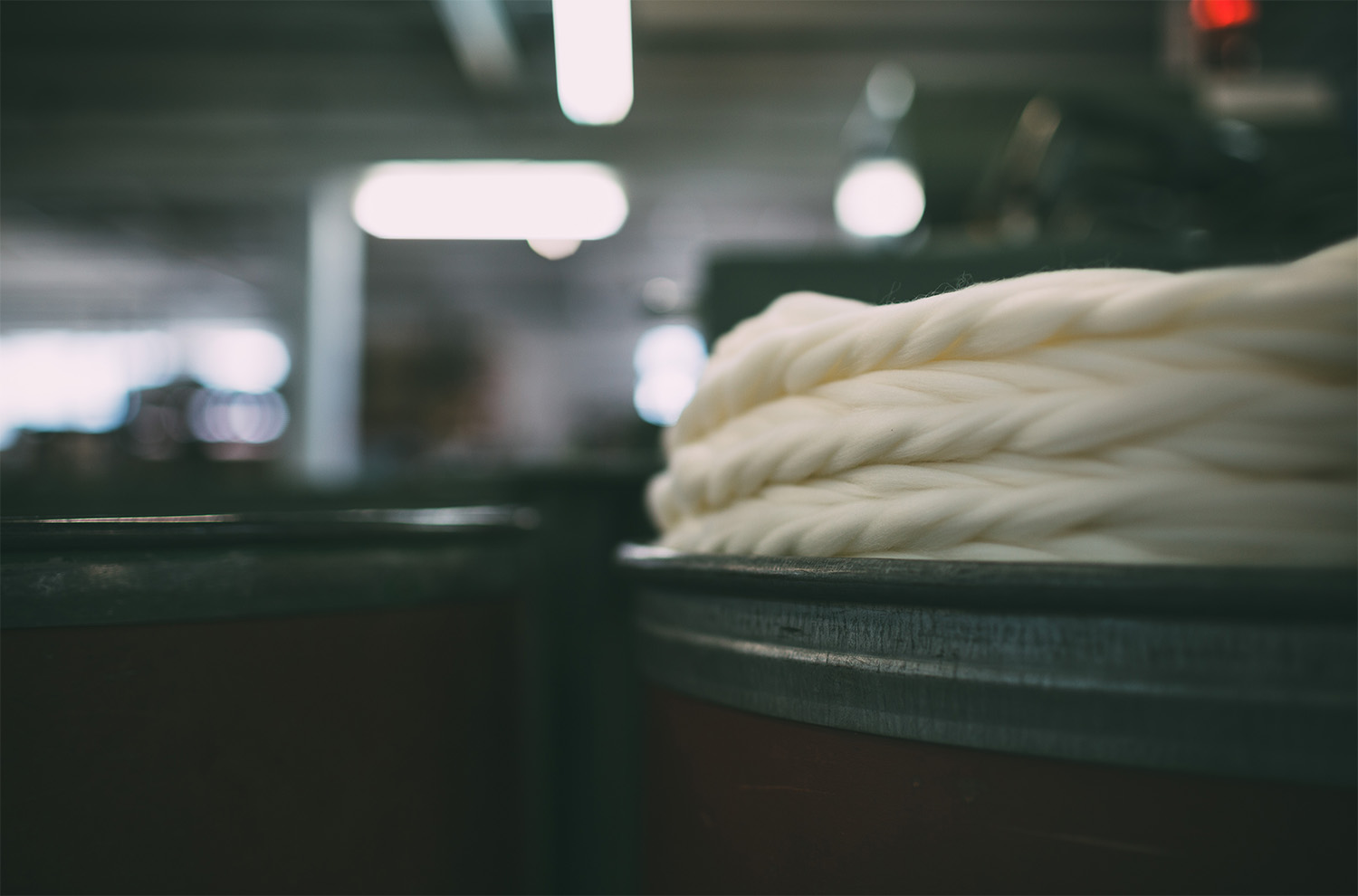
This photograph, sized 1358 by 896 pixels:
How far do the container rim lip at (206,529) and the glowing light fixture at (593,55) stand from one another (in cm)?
282

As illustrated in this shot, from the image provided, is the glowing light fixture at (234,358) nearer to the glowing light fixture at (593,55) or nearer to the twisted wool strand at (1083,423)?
the glowing light fixture at (593,55)

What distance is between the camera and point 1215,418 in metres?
0.25

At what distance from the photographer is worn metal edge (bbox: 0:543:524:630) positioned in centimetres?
34

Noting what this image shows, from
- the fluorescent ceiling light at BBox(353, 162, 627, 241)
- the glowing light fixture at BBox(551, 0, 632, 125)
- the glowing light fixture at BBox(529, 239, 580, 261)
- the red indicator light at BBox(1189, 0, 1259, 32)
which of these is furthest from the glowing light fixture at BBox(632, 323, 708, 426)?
the red indicator light at BBox(1189, 0, 1259, 32)

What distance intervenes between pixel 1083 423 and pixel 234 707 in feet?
1.20

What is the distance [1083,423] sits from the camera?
0.26 metres

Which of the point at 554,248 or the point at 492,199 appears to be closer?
the point at 492,199

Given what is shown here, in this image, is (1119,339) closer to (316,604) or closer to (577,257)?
(316,604)

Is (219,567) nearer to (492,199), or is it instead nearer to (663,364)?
(492,199)

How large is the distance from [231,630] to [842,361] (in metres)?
0.30

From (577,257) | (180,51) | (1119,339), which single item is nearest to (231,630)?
(1119,339)

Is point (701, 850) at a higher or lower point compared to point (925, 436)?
lower

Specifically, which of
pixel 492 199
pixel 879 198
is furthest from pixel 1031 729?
pixel 492 199

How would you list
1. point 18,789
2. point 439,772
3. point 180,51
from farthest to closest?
point 180,51
point 439,772
point 18,789
